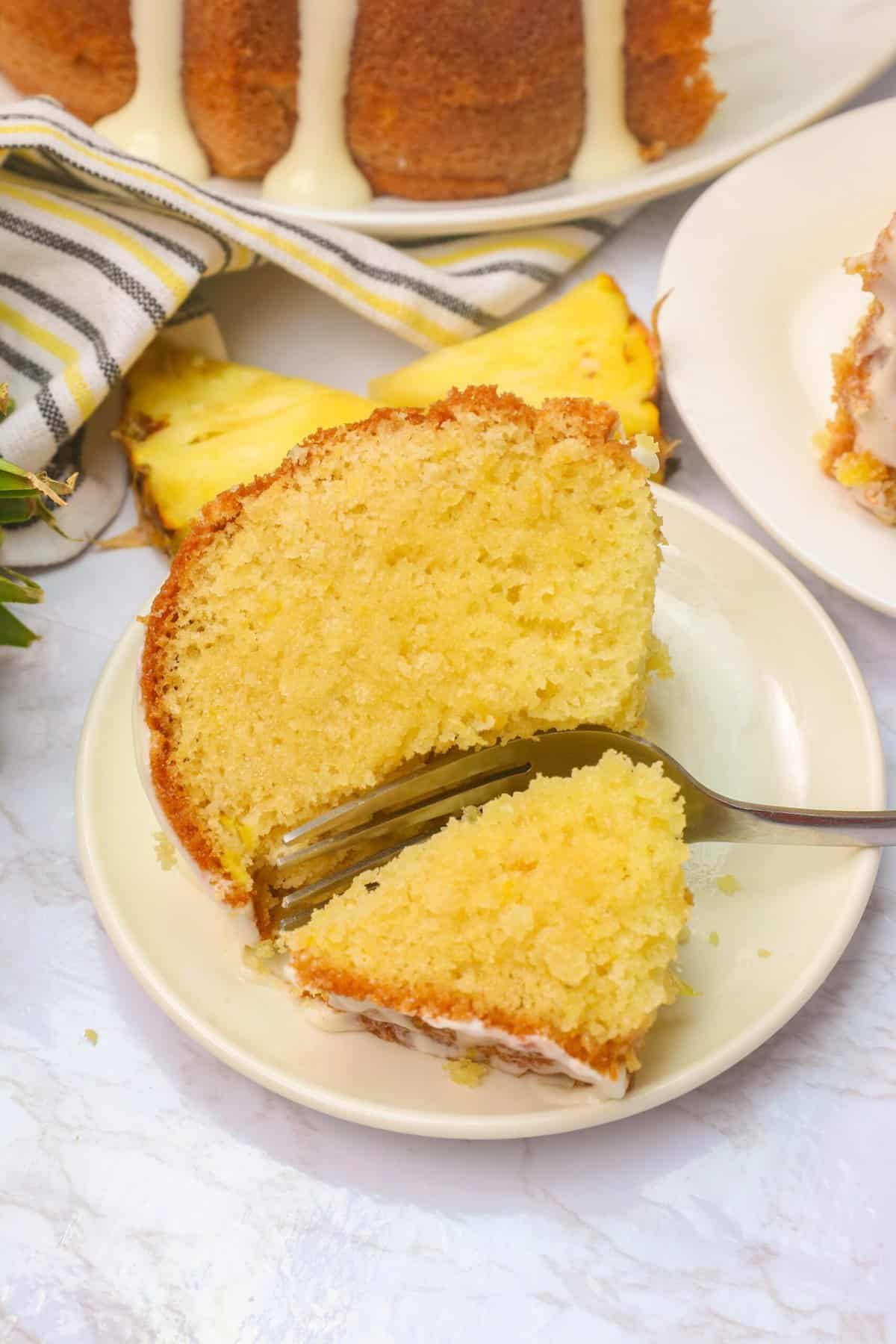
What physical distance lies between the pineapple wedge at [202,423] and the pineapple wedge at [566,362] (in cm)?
14

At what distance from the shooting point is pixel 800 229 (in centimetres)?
197

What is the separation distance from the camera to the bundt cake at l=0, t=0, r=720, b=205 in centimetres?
202

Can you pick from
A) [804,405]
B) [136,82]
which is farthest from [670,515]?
[136,82]

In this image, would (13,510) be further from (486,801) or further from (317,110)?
(317,110)

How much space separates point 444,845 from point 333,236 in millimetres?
1246

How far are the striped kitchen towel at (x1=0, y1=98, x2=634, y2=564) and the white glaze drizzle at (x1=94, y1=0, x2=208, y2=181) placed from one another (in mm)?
238

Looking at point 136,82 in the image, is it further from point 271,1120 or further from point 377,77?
point 271,1120

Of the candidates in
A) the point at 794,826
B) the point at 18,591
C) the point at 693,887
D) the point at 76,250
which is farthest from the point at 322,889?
the point at 76,250

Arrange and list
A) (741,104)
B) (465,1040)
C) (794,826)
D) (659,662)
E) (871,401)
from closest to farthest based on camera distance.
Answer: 1. (465,1040)
2. (794,826)
3. (659,662)
4. (871,401)
5. (741,104)

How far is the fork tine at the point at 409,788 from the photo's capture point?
1361 mm

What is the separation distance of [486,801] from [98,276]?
3.79 ft

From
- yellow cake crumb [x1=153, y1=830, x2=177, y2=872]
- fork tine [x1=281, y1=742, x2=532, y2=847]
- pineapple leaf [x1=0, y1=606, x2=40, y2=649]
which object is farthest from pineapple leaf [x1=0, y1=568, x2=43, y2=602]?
fork tine [x1=281, y1=742, x2=532, y2=847]

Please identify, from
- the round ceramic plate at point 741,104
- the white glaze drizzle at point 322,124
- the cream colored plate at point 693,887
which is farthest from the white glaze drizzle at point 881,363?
the white glaze drizzle at point 322,124

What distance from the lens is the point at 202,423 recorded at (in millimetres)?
Result: 1889
